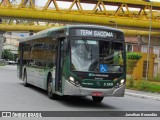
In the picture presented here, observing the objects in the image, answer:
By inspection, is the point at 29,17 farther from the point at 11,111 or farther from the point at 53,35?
the point at 11,111

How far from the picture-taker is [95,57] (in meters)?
15.4

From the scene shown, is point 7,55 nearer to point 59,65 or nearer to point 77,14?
point 77,14

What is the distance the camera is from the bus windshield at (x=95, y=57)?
1536 centimetres

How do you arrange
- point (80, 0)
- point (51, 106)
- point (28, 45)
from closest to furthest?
1. point (51, 106)
2. point (28, 45)
3. point (80, 0)

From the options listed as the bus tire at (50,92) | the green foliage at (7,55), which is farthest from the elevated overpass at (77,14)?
the green foliage at (7,55)

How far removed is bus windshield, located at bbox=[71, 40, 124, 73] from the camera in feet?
50.4

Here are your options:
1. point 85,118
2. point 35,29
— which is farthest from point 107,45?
point 35,29

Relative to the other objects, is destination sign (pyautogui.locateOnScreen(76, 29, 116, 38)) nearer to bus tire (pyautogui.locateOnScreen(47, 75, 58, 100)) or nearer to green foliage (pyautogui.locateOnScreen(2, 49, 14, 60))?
bus tire (pyautogui.locateOnScreen(47, 75, 58, 100))

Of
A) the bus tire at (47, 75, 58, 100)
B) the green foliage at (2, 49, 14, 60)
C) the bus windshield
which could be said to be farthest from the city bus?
the green foliage at (2, 49, 14, 60)

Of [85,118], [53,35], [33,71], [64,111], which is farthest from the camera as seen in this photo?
[33,71]

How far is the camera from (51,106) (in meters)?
15.0

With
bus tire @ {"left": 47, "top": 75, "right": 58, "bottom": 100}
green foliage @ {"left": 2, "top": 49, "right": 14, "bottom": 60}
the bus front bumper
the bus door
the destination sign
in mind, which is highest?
the destination sign

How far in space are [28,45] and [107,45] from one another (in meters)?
9.57

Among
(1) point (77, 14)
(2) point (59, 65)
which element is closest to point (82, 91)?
(2) point (59, 65)
